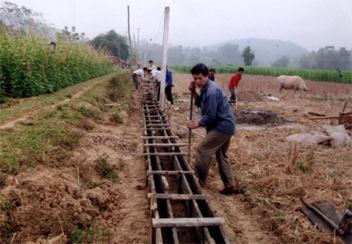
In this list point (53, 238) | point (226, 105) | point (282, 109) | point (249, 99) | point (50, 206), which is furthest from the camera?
point (249, 99)

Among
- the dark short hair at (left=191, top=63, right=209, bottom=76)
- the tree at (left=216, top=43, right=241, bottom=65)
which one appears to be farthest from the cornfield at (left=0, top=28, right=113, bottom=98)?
the tree at (left=216, top=43, right=241, bottom=65)

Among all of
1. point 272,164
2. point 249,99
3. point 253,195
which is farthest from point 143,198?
point 249,99

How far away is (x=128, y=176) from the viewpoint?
13.4ft

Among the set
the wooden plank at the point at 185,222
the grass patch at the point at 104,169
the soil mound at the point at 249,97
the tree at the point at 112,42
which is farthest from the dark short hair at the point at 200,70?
the tree at the point at 112,42

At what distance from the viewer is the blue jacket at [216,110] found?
312 cm

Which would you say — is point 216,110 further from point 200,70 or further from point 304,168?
point 304,168

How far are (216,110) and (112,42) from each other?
40.4 meters

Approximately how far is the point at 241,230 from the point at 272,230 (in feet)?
1.29

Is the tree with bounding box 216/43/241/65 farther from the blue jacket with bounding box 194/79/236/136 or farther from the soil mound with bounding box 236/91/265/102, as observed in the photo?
the blue jacket with bounding box 194/79/236/136

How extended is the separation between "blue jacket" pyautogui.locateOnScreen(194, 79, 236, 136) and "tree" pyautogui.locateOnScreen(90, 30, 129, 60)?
125 feet

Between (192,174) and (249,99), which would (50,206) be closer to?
(192,174)

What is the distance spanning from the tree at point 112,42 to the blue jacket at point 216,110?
38232mm

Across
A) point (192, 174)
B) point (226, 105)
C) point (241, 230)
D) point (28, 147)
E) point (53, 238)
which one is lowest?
point (241, 230)

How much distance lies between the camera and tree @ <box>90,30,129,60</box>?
39275 millimetres
